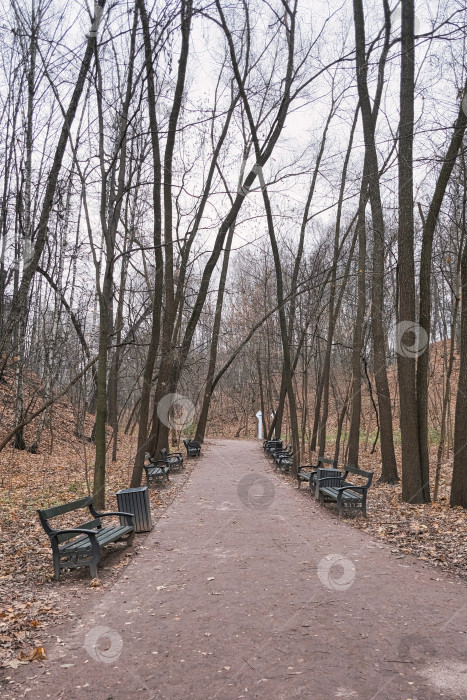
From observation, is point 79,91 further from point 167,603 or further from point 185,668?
point 185,668

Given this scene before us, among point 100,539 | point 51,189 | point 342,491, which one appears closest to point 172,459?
point 342,491

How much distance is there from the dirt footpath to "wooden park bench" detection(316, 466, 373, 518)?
66.8 inches

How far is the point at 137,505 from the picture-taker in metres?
8.27

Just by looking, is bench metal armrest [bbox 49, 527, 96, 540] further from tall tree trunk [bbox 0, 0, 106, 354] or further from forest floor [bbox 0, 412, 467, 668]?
tall tree trunk [bbox 0, 0, 106, 354]

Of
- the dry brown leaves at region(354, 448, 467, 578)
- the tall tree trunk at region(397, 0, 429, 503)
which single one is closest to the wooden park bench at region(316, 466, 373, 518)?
the dry brown leaves at region(354, 448, 467, 578)

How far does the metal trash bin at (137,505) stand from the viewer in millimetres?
8219

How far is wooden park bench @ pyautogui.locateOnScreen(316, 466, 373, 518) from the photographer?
30.5ft

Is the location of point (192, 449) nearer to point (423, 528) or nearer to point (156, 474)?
point (156, 474)

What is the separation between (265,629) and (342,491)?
516cm

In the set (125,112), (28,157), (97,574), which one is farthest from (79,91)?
(97,574)

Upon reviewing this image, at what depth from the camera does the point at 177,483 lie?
559 inches

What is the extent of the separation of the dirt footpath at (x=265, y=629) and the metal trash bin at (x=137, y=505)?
781 mm

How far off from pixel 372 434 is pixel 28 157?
25.7m

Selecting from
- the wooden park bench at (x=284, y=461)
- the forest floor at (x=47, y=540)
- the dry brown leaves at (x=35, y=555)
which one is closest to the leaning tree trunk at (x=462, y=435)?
the forest floor at (x=47, y=540)
